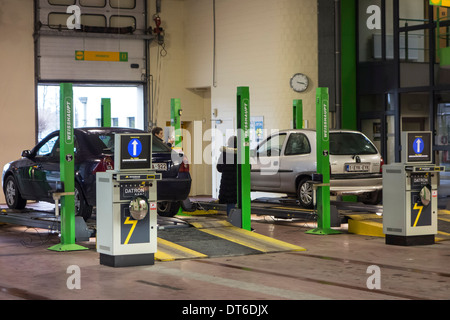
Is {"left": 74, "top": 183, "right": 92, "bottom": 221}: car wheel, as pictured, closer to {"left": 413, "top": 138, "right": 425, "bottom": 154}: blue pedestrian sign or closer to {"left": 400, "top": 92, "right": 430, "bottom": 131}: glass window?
{"left": 413, "top": 138, "right": 425, "bottom": 154}: blue pedestrian sign

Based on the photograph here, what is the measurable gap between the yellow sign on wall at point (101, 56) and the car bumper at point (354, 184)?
8895 millimetres

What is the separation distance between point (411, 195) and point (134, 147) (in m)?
4.12

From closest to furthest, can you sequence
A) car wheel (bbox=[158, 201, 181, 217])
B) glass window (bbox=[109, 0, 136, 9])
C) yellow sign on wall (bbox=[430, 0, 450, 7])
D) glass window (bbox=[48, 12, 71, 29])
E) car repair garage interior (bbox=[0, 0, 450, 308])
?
car repair garage interior (bbox=[0, 0, 450, 308]), yellow sign on wall (bbox=[430, 0, 450, 7]), car wheel (bbox=[158, 201, 181, 217]), glass window (bbox=[48, 12, 71, 29]), glass window (bbox=[109, 0, 136, 9])

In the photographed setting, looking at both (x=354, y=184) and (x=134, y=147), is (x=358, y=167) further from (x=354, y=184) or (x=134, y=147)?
(x=134, y=147)

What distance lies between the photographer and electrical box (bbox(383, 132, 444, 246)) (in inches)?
432

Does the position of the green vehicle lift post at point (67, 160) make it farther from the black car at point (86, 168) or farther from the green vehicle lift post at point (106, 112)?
the green vehicle lift post at point (106, 112)

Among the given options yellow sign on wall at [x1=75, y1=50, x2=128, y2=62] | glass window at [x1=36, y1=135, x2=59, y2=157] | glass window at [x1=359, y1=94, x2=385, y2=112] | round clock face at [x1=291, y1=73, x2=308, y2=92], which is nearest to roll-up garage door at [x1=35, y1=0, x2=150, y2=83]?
yellow sign on wall at [x1=75, y1=50, x2=128, y2=62]

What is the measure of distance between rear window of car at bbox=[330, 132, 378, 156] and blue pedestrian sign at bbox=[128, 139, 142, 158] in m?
5.56

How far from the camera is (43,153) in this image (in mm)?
13109

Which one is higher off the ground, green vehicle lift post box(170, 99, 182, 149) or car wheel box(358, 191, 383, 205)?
green vehicle lift post box(170, 99, 182, 149)

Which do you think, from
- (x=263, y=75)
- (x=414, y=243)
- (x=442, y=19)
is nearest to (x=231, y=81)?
(x=263, y=75)

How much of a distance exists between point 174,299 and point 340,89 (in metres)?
12.1

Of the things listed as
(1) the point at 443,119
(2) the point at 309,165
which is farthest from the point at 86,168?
(1) the point at 443,119
